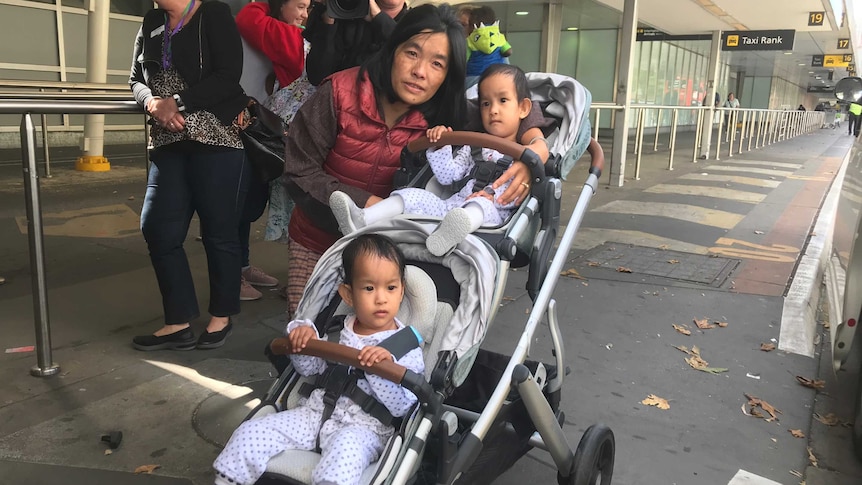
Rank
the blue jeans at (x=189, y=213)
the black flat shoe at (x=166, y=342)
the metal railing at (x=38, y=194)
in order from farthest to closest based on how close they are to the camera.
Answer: the black flat shoe at (x=166, y=342) → the blue jeans at (x=189, y=213) → the metal railing at (x=38, y=194)

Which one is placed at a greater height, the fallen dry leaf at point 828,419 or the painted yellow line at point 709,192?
the painted yellow line at point 709,192

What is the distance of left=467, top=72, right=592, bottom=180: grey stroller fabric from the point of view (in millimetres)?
3016

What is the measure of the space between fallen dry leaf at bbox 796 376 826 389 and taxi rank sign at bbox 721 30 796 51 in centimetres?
1706

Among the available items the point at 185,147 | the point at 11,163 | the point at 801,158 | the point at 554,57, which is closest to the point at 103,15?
the point at 11,163

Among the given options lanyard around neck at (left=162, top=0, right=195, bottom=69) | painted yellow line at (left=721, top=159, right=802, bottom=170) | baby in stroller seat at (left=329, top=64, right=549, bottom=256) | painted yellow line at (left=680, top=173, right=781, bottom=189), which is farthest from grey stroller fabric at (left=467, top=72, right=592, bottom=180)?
painted yellow line at (left=721, top=159, right=802, bottom=170)

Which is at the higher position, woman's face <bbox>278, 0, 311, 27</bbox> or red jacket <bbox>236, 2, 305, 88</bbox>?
woman's face <bbox>278, 0, 311, 27</bbox>

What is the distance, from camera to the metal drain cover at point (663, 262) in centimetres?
622

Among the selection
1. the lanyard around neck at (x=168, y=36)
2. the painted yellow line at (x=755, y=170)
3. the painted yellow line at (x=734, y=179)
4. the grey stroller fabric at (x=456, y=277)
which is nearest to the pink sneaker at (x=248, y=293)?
the lanyard around neck at (x=168, y=36)

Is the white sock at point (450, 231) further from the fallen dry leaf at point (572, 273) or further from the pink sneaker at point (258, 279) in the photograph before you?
the fallen dry leaf at point (572, 273)

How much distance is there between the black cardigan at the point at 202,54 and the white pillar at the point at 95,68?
27.7 ft

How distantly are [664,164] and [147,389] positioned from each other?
565 inches

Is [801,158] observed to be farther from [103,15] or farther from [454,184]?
[454,184]

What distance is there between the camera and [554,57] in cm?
1944

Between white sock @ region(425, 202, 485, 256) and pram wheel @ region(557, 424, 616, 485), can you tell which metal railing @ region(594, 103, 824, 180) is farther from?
white sock @ region(425, 202, 485, 256)
